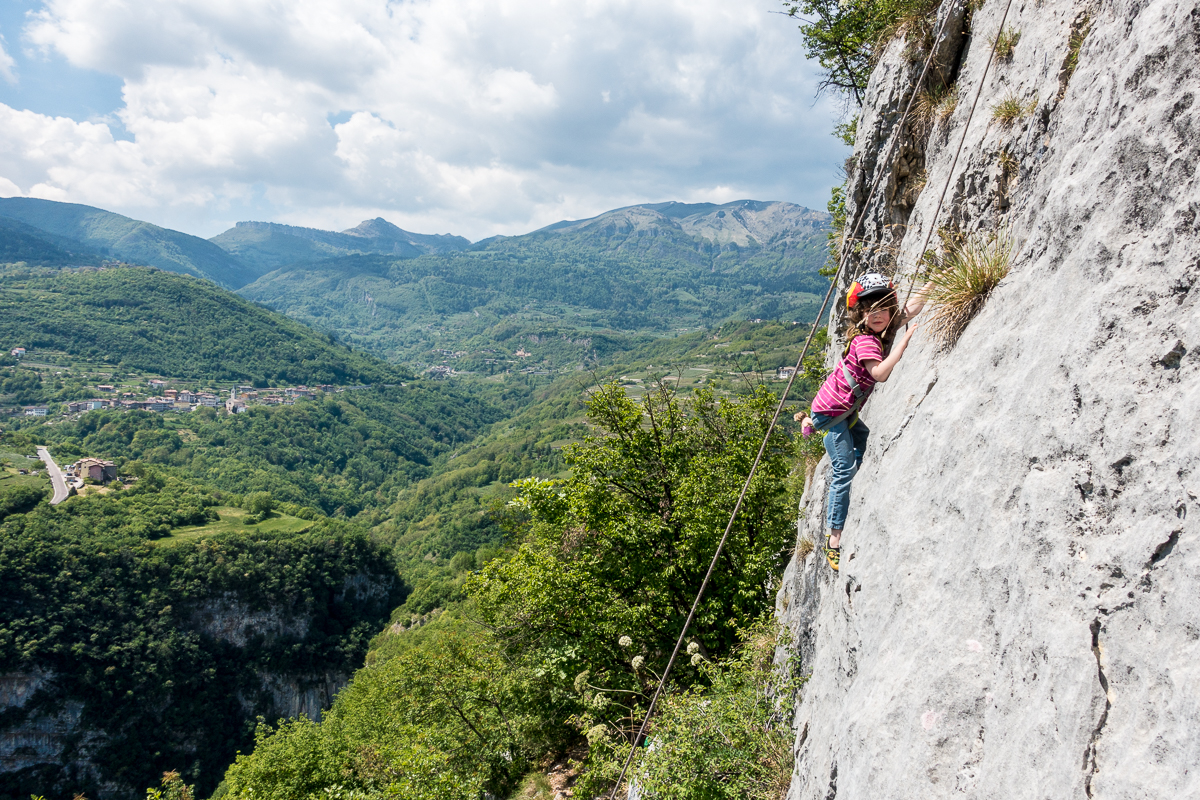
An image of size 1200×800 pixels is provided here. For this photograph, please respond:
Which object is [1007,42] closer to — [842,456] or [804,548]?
[842,456]

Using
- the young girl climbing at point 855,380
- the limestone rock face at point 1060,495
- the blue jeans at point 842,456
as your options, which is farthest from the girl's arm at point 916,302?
the blue jeans at point 842,456

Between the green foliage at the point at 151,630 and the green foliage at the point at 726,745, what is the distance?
105 m

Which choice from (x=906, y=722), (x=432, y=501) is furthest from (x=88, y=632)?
(x=906, y=722)

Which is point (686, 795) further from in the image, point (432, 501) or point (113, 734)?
point (432, 501)

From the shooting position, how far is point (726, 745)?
652cm

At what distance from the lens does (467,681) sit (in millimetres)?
18844

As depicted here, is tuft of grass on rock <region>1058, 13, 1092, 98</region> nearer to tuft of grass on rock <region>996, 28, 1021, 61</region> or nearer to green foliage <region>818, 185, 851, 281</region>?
tuft of grass on rock <region>996, 28, 1021, 61</region>

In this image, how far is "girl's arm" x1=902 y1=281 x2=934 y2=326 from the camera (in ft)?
16.8

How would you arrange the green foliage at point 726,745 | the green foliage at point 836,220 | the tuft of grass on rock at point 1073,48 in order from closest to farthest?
the tuft of grass on rock at point 1073,48
the green foliage at point 726,745
the green foliage at point 836,220

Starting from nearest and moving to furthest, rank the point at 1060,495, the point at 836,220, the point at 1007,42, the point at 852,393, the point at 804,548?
1. the point at 1060,495
2. the point at 852,393
3. the point at 1007,42
4. the point at 804,548
5. the point at 836,220

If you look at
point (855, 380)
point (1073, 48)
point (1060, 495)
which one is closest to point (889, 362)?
point (855, 380)

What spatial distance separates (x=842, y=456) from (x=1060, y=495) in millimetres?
2691

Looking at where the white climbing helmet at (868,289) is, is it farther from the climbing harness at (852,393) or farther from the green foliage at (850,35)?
the green foliage at (850,35)

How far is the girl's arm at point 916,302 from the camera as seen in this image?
512cm
